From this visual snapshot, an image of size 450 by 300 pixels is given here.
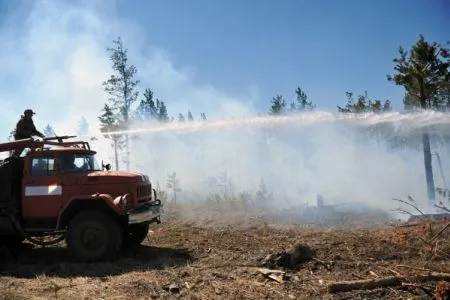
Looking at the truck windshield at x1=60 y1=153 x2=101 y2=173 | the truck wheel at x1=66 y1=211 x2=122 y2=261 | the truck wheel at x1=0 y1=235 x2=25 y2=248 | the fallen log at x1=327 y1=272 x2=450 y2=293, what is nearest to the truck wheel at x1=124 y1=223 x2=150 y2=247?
the truck wheel at x1=66 y1=211 x2=122 y2=261

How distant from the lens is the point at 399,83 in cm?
2766

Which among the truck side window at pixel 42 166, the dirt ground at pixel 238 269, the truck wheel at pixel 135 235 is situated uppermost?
the truck side window at pixel 42 166

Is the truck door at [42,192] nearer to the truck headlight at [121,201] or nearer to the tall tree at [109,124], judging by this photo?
the truck headlight at [121,201]

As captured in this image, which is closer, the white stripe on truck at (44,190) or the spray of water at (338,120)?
the white stripe on truck at (44,190)

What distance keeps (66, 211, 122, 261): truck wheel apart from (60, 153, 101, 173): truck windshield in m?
1.38

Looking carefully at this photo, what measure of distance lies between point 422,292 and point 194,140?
113 ft

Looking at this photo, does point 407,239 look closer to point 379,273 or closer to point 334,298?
point 379,273

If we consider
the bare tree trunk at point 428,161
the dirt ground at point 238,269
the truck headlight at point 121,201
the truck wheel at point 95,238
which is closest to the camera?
the dirt ground at point 238,269

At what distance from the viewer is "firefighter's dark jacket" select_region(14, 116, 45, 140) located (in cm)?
1277

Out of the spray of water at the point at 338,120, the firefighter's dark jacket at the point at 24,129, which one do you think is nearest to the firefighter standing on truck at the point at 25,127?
the firefighter's dark jacket at the point at 24,129

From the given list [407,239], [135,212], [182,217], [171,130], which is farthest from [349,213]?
[135,212]

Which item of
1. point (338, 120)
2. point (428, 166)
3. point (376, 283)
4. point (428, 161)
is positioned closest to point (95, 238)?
point (376, 283)

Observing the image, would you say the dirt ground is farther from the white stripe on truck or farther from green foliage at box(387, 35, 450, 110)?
green foliage at box(387, 35, 450, 110)

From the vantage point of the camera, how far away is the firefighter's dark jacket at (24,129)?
12.8 m
